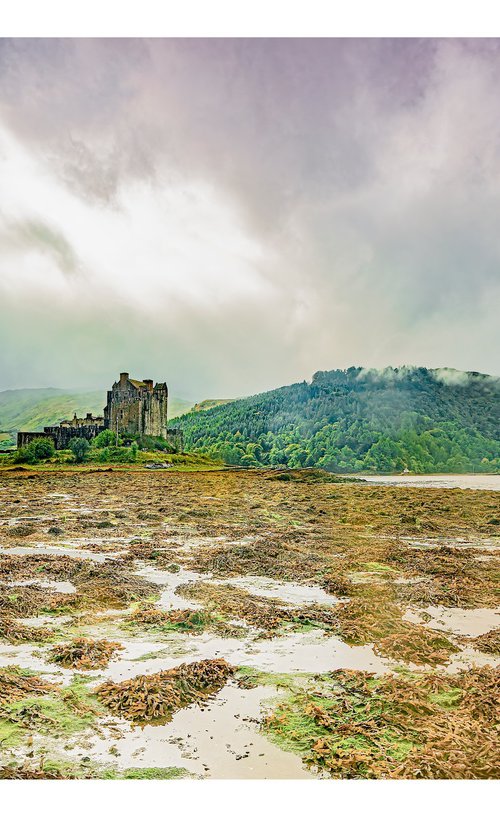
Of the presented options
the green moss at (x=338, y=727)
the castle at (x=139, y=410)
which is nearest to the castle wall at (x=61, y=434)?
the castle at (x=139, y=410)

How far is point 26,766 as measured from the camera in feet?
8.70

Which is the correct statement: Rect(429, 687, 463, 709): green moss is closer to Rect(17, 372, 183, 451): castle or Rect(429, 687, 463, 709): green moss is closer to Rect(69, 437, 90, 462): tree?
Rect(17, 372, 183, 451): castle

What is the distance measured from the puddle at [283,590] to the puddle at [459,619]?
3.09ft

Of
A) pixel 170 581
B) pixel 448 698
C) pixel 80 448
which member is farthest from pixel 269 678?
pixel 80 448

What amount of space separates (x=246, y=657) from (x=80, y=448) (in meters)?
28.7

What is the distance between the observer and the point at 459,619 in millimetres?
5293

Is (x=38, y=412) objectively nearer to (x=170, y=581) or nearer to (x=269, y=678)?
(x=170, y=581)

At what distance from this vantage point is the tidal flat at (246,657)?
2.80 m

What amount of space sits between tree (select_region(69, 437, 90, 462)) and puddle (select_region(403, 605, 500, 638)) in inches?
1089

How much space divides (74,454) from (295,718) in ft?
99.4

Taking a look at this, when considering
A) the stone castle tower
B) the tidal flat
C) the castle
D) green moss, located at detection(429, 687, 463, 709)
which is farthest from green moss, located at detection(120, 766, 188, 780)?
the stone castle tower

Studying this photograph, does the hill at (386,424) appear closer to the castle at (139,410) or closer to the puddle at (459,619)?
the castle at (139,410)

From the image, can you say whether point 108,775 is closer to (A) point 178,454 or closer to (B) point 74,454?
(A) point 178,454

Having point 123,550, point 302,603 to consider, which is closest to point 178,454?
point 123,550
